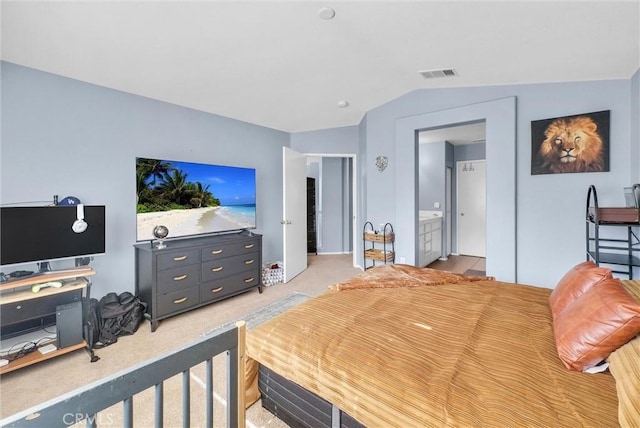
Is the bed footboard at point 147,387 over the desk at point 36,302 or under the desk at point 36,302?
over

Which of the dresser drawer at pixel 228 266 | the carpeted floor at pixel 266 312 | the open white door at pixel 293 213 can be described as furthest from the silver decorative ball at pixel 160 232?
the open white door at pixel 293 213

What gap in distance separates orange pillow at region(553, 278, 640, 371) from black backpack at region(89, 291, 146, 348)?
10.2 feet

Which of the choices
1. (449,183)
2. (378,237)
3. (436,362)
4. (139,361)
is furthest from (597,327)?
(449,183)

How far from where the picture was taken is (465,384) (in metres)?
1.04

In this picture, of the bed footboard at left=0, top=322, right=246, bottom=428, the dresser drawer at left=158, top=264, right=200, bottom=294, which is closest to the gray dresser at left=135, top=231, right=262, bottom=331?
the dresser drawer at left=158, top=264, right=200, bottom=294

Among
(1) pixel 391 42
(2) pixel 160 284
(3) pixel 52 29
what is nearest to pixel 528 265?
(1) pixel 391 42

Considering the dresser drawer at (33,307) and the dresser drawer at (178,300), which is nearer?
the dresser drawer at (33,307)

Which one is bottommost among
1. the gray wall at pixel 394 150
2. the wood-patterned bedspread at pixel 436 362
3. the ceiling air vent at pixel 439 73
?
the wood-patterned bedspread at pixel 436 362

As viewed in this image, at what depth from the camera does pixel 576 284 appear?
4.84ft

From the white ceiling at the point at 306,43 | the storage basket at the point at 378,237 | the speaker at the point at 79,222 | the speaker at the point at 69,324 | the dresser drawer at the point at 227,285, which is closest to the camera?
the white ceiling at the point at 306,43

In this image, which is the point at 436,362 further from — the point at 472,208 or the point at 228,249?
the point at 472,208

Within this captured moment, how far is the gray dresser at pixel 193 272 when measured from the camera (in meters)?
2.72

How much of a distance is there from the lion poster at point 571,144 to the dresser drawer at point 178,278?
375 centimetres

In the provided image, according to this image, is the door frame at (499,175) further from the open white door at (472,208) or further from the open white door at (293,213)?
the open white door at (472,208)
